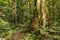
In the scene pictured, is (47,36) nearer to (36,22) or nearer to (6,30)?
(36,22)

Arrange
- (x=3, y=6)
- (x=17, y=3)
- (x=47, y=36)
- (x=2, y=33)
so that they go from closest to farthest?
(x=47, y=36) → (x=2, y=33) → (x=17, y=3) → (x=3, y=6)

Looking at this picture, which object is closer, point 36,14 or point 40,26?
point 40,26

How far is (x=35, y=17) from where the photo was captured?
12.0 metres

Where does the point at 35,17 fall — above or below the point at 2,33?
above

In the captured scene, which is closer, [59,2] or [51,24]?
[51,24]

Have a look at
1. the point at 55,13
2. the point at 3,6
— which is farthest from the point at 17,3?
the point at 55,13

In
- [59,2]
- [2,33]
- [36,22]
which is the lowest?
[2,33]

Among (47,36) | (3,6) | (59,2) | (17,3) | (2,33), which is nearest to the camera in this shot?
(47,36)

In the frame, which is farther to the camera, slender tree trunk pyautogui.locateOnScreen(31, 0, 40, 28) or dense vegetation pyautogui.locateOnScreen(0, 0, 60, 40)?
slender tree trunk pyautogui.locateOnScreen(31, 0, 40, 28)

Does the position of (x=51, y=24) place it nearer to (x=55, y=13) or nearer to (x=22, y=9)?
(x=55, y=13)

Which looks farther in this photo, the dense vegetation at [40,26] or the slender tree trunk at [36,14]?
the slender tree trunk at [36,14]

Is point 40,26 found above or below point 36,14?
below

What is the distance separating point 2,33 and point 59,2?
19.8ft

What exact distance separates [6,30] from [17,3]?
5114mm
